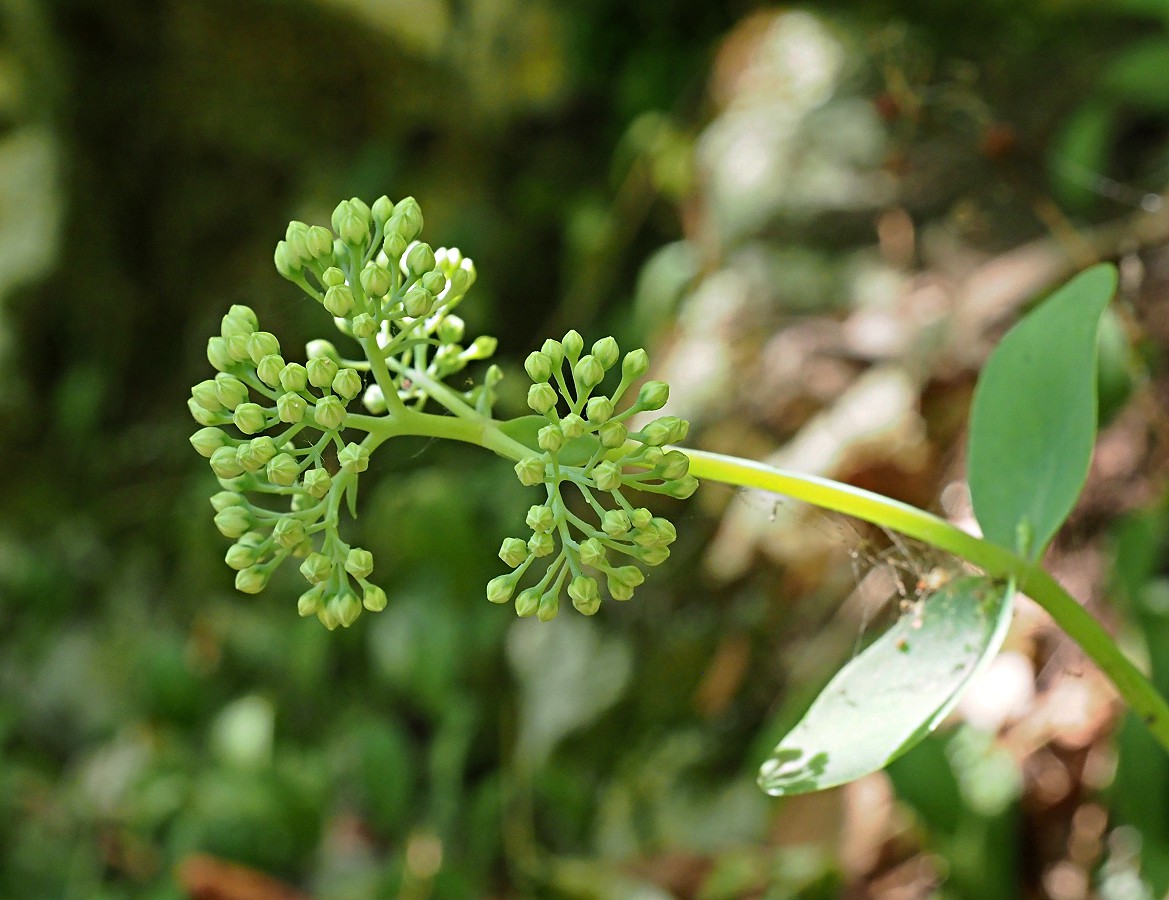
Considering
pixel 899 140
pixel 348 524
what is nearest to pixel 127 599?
pixel 348 524

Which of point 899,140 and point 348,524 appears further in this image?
point 348,524

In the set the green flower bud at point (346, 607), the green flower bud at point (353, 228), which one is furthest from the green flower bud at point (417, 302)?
the green flower bud at point (346, 607)

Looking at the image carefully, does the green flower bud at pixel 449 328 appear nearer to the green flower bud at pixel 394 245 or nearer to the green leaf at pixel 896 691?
the green flower bud at pixel 394 245

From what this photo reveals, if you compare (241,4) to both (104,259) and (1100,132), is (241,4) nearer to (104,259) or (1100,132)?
(104,259)

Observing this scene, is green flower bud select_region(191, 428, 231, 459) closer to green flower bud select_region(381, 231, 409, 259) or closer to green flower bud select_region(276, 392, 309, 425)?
green flower bud select_region(276, 392, 309, 425)

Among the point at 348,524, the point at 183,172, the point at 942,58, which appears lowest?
the point at 348,524

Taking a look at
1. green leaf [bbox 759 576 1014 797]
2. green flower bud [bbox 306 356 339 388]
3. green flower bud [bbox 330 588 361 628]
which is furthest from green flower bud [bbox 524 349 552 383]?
green leaf [bbox 759 576 1014 797]

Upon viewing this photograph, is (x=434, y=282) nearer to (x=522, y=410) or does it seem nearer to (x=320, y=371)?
(x=320, y=371)
